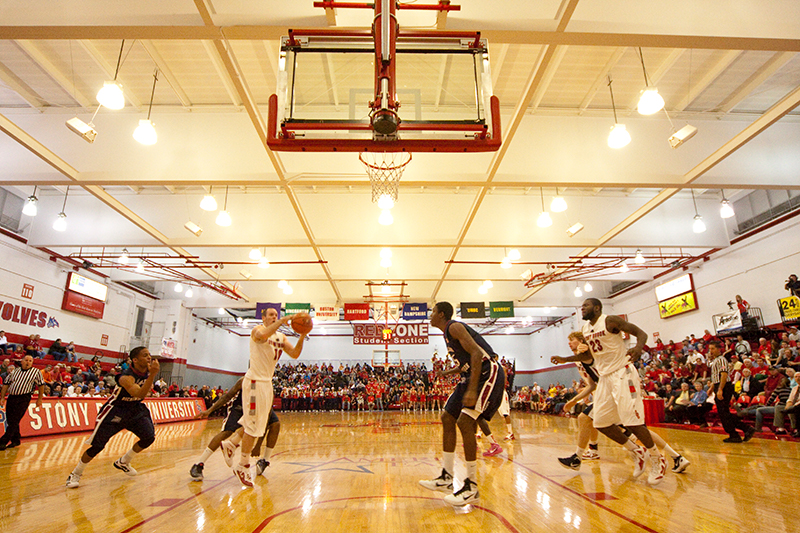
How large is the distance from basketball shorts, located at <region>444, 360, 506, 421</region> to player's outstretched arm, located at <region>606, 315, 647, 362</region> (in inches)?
50.0

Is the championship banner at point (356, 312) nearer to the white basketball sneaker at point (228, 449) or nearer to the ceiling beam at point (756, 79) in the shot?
the ceiling beam at point (756, 79)

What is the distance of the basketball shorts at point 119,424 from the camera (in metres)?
4.45

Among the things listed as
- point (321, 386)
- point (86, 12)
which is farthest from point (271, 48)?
point (321, 386)

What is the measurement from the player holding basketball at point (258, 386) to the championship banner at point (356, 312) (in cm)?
1389

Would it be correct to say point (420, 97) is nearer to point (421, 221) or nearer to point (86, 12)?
point (86, 12)

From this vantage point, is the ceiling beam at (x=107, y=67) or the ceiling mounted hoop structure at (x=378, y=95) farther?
the ceiling beam at (x=107, y=67)

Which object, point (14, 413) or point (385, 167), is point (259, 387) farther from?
point (14, 413)

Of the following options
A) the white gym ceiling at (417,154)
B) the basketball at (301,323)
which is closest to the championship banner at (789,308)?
the white gym ceiling at (417,154)

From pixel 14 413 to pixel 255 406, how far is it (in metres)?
6.20

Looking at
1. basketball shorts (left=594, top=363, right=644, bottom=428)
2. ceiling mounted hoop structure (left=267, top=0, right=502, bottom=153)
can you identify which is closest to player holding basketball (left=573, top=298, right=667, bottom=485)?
basketball shorts (left=594, top=363, right=644, bottom=428)

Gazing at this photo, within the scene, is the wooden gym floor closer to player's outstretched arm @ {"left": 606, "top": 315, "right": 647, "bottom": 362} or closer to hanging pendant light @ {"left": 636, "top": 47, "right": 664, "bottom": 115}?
player's outstretched arm @ {"left": 606, "top": 315, "right": 647, "bottom": 362}

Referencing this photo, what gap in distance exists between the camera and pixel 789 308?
12.1 meters

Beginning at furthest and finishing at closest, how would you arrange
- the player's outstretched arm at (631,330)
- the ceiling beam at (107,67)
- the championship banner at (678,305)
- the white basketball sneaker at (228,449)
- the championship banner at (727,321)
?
the championship banner at (678,305)
the championship banner at (727,321)
the ceiling beam at (107,67)
the white basketball sneaker at (228,449)
the player's outstretched arm at (631,330)

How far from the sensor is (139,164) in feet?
29.2
